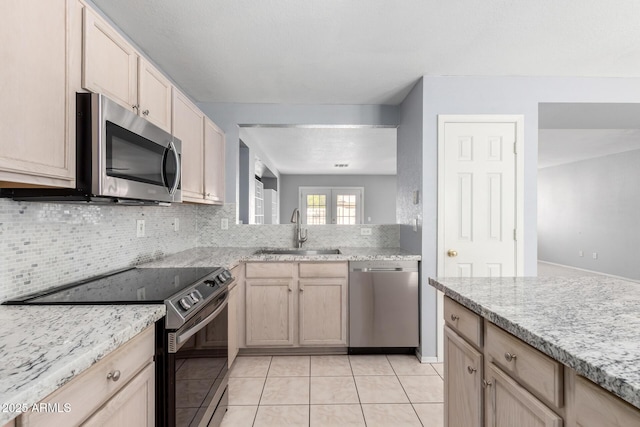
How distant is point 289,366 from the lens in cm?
258

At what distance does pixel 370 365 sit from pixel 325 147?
3.78m

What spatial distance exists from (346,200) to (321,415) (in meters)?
7.11

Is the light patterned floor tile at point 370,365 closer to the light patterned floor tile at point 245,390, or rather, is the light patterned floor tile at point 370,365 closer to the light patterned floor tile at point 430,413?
the light patterned floor tile at point 430,413

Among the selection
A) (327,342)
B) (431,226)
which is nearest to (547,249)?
(431,226)

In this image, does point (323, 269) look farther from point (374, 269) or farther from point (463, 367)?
point (463, 367)

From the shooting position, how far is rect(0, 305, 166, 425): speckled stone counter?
664mm

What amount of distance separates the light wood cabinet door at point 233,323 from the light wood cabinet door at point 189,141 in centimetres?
78

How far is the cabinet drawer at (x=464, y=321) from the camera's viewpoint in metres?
1.20

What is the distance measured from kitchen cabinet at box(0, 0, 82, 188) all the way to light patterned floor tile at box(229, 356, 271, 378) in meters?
1.88

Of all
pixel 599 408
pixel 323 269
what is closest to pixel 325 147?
pixel 323 269

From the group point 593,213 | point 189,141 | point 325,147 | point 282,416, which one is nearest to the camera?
point 282,416

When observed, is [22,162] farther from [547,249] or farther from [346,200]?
[547,249]

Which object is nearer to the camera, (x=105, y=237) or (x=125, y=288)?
(x=125, y=288)

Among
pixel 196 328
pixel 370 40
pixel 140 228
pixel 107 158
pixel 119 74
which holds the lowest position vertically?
pixel 196 328
